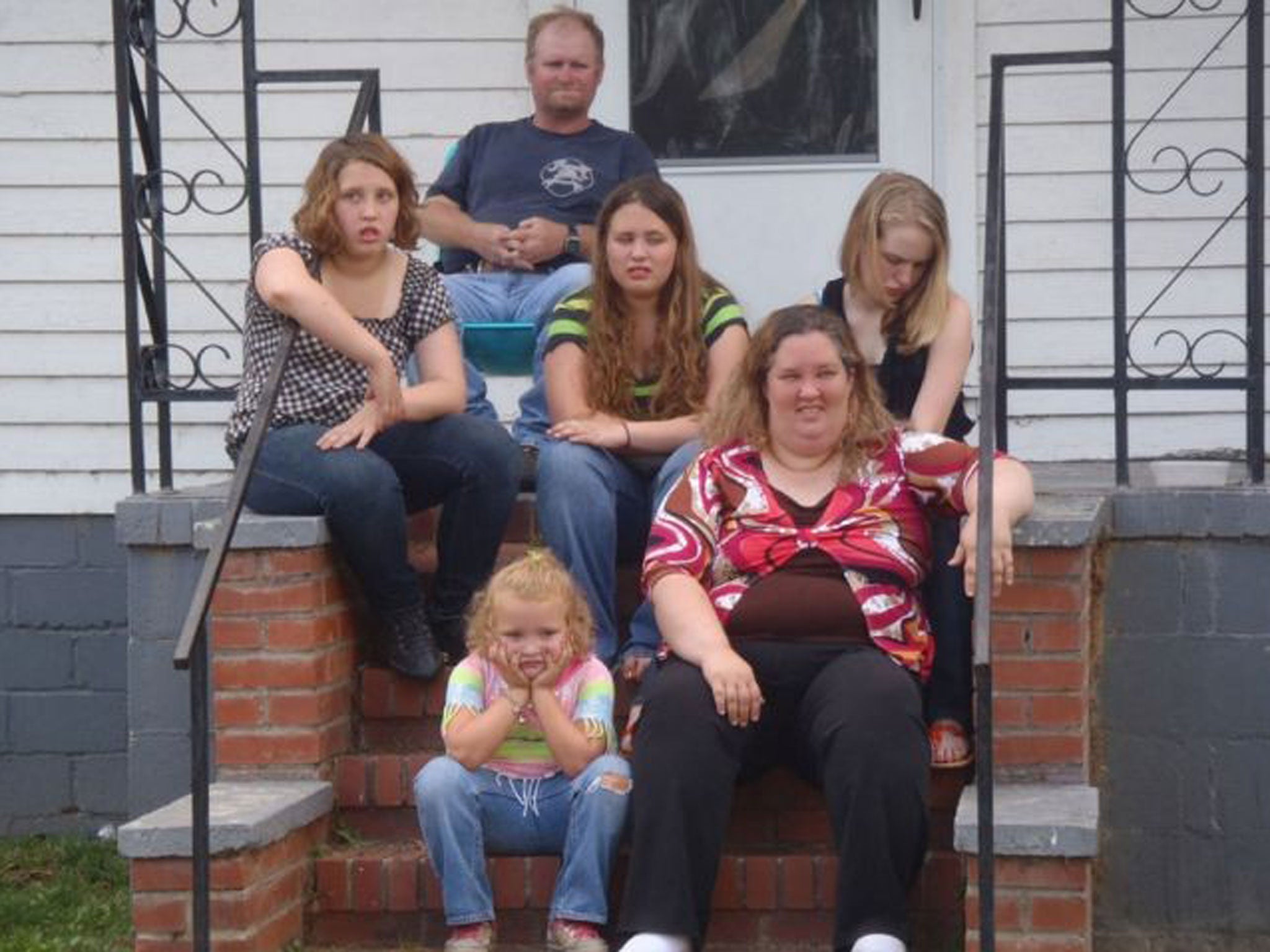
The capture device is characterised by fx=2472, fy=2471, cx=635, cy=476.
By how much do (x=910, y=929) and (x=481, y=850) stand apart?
934 millimetres

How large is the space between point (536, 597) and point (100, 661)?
309cm

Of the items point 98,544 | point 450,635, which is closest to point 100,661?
point 98,544

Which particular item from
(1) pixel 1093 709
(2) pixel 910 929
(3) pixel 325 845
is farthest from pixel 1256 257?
(3) pixel 325 845

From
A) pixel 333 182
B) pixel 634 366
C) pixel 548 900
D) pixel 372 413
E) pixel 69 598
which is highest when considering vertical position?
pixel 333 182

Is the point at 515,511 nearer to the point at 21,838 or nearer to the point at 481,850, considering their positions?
the point at 481,850

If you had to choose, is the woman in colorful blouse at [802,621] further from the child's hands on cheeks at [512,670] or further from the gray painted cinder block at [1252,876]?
the gray painted cinder block at [1252,876]

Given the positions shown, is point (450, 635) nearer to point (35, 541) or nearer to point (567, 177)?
point (567, 177)

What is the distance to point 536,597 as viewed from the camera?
496 centimetres

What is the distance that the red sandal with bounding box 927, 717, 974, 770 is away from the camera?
5227 millimetres

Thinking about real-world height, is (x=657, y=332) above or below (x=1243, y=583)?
above

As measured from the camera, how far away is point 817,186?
7.59 m

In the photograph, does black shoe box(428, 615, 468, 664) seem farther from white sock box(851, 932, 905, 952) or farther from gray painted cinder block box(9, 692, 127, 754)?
gray painted cinder block box(9, 692, 127, 754)

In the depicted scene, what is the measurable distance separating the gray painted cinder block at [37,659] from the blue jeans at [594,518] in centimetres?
260

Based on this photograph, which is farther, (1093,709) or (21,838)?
(21,838)
